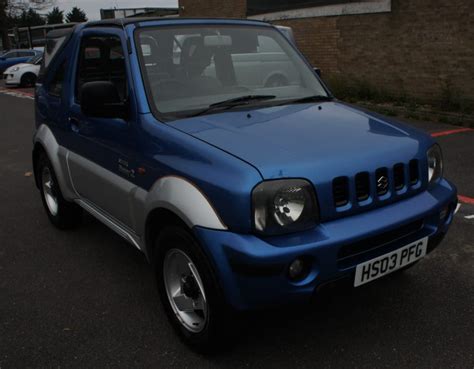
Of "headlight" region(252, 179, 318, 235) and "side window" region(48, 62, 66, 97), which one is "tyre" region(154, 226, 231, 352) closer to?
"headlight" region(252, 179, 318, 235)

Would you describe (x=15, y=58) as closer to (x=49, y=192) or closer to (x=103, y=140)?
(x=49, y=192)

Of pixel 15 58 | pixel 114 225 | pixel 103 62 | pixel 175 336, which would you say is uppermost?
pixel 15 58

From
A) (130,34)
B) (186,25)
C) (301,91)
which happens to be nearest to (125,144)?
(130,34)

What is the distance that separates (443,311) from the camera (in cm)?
311

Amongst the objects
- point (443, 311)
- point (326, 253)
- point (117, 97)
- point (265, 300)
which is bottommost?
point (443, 311)

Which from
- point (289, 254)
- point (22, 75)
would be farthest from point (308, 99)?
point (22, 75)

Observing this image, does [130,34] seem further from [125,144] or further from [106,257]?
[106,257]

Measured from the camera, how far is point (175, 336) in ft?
9.71

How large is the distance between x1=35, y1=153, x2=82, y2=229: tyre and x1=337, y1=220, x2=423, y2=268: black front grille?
281cm

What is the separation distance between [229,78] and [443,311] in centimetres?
199

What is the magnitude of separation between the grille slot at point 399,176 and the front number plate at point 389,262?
1.00 feet

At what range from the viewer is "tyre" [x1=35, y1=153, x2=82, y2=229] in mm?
4461

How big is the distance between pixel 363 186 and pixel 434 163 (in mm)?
688

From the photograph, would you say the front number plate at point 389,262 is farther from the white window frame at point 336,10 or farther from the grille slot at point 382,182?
the white window frame at point 336,10
